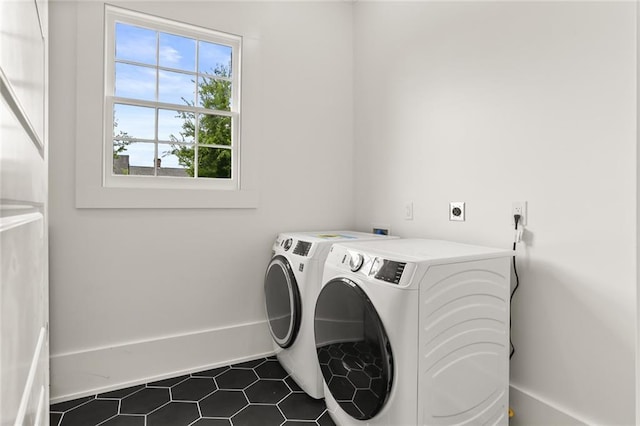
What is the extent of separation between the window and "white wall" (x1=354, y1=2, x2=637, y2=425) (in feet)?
4.38

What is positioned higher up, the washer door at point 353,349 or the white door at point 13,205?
the white door at point 13,205

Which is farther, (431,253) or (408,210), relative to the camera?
(408,210)

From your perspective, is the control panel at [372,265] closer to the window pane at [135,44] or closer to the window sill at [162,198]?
the window sill at [162,198]

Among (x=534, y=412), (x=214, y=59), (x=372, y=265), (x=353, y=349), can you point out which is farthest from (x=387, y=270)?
(x=214, y=59)

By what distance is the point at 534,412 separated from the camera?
169 centimetres

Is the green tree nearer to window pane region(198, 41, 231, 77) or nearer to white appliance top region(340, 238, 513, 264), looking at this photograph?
window pane region(198, 41, 231, 77)

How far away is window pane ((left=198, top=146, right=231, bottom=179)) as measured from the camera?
253cm

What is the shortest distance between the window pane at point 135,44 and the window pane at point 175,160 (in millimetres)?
564

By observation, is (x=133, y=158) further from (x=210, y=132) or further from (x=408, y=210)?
(x=408, y=210)

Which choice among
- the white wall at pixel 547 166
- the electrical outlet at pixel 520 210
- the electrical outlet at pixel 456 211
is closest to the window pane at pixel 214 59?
the white wall at pixel 547 166

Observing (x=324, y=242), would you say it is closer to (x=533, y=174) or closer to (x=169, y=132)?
(x=533, y=174)

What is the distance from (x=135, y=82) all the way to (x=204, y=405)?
2000 mm

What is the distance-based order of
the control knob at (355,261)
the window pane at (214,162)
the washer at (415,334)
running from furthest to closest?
1. the window pane at (214,162)
2. the control knob at (355,261)
3. the washer at (415,334)

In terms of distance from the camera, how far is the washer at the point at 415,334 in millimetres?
1360
